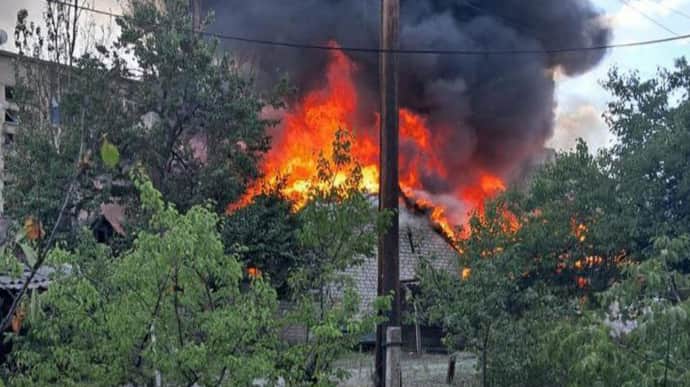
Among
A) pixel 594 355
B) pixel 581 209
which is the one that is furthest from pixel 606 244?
pixel 594 355

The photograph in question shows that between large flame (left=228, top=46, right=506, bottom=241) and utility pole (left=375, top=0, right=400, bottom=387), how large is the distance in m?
4.83

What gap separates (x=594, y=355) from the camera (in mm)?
5227

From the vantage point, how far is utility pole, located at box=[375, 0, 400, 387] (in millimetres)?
9766

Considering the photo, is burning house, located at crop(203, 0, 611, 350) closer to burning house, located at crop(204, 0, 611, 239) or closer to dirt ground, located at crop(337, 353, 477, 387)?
burning house, located at crop(204, 0, 611, 239)

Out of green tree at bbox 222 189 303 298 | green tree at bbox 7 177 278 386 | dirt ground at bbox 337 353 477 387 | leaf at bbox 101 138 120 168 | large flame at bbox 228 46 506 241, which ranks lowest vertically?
dirt ground at bbox 337 353 477 387

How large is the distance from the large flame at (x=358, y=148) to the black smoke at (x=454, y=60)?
0.86 feet

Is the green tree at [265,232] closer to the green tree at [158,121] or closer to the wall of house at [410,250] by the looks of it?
the green tree at [158,121]

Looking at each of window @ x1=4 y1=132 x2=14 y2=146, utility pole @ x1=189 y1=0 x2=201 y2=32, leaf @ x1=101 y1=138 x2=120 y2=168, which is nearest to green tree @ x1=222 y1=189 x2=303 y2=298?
utility pole @ x1=189 y1=0 x2=201 y2=32

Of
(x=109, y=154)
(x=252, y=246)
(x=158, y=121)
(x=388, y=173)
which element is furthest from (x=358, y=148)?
(x=109, y=154)

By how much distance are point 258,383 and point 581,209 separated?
6.85m

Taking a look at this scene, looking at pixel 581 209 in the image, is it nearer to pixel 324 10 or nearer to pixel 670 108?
pixel 670 108

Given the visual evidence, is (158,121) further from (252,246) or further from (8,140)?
(8,140)

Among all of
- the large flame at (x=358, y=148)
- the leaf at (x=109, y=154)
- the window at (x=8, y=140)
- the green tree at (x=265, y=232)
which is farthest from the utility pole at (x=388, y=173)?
the window at (x=8, y=140)

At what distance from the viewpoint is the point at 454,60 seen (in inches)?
718
